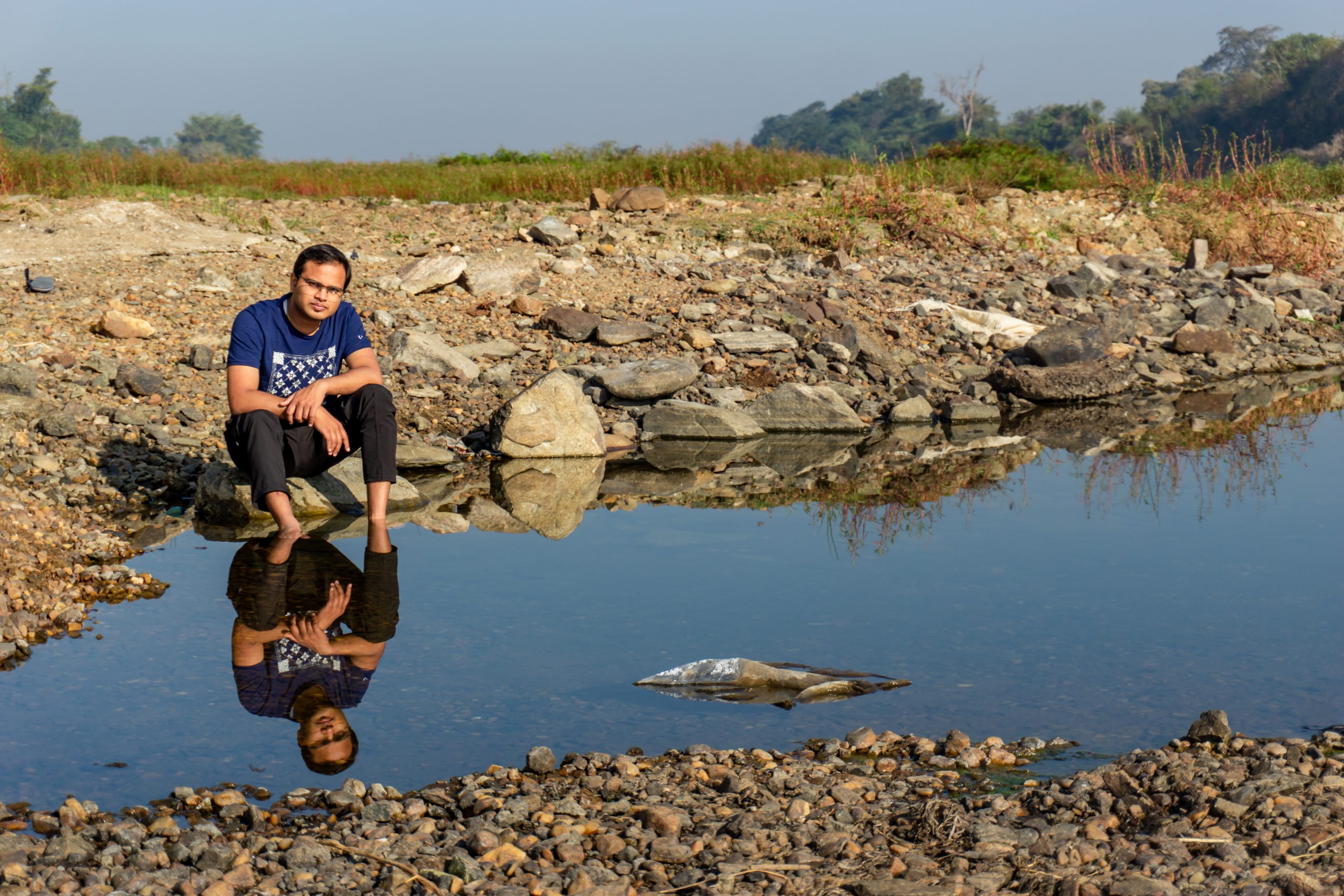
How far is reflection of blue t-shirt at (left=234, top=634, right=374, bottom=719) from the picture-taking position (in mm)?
3805

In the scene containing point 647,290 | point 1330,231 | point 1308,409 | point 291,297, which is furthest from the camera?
point 1330,231

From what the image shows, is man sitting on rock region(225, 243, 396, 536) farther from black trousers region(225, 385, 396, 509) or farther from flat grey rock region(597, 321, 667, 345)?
flat grey rock region(597, 321, 667, 345)

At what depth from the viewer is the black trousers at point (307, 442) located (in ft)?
18.0

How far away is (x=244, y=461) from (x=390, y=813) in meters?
2.99

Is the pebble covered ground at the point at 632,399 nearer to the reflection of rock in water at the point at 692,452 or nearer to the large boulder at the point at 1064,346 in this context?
the large boulder at the point at 1064,346

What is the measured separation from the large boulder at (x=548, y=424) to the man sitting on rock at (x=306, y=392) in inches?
72.5

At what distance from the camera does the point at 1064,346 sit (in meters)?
10.0

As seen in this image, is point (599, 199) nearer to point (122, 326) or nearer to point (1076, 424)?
point (122, 326)

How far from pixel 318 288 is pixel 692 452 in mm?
3442

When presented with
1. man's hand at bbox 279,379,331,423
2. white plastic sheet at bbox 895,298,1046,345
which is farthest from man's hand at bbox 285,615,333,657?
white plastic sheet at bbox 895,298,1046,345

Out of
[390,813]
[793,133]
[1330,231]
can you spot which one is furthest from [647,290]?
[793,133]

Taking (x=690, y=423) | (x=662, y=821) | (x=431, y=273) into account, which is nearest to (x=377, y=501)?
(x=690, y=423)

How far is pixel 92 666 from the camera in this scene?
4133 mm

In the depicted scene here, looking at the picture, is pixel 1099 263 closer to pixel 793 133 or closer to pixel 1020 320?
pixel 1020 320
